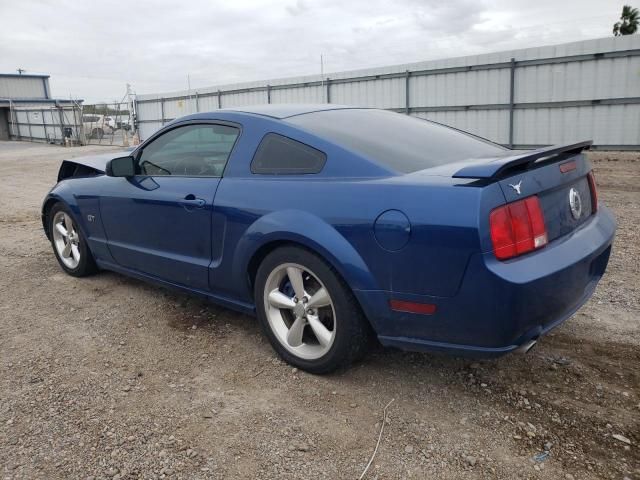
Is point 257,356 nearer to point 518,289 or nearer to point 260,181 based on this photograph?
point 260,181

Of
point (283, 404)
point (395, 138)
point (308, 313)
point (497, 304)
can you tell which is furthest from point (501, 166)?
point (283, 404)

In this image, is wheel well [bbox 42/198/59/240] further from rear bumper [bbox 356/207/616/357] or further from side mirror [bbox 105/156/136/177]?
rear bumper [bbox 356/207/616/357]

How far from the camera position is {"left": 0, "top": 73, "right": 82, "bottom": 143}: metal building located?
1244 inches

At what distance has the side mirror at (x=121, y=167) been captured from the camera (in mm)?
3965

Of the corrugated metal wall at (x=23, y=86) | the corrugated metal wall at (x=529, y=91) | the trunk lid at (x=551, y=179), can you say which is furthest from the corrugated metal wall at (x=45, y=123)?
the trunk lid at (x=551, y=179)

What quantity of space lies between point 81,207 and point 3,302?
97 centimetres

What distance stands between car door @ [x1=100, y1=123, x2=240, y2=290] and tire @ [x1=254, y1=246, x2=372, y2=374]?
1.86ft

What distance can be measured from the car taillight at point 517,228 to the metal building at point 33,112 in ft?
105

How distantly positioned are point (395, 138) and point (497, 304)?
1.28 metres

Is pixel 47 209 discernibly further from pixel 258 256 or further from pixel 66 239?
pixel 258 256

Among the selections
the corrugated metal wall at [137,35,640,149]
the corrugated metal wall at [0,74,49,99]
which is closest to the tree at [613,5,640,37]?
the corrugated metal wall at [137,35,640,149]

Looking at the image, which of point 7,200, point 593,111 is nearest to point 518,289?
point 7,200

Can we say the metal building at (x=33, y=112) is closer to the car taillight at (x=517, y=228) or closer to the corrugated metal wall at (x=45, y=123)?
the corrugated metal wall at (x=45, y=123)

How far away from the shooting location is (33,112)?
35.5 meters
